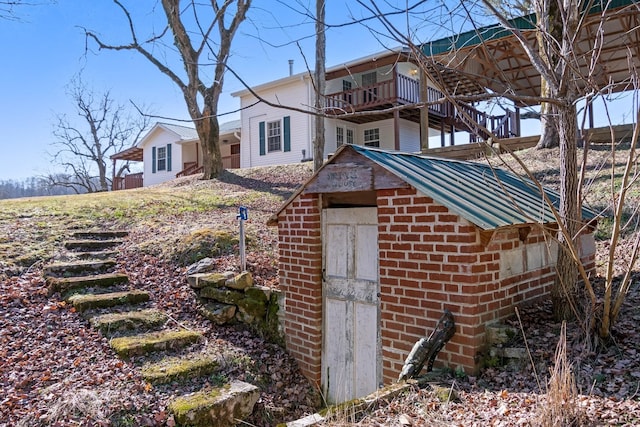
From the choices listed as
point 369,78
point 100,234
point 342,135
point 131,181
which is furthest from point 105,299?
point 131,181

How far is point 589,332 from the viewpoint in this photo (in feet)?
11.5

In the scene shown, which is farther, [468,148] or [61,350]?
[468,148]

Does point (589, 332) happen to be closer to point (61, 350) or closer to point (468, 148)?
point (61, 350)

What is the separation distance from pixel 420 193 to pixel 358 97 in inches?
631

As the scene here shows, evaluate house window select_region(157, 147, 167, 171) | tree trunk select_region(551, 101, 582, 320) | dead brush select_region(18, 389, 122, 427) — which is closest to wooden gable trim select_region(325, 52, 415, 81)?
house window select_region(157, 147, 167, 171)

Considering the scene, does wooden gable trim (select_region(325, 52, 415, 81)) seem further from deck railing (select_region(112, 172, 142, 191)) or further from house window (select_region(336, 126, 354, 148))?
deck railing (select_region(112, 172, 142, 191))

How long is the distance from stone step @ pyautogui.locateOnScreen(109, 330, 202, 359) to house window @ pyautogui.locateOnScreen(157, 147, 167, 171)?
77.9 feet

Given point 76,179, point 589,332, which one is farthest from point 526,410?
point 76,179

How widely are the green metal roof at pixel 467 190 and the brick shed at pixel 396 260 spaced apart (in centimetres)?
2

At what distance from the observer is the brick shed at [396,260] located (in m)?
3.85

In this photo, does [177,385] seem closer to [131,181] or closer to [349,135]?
[349,135]

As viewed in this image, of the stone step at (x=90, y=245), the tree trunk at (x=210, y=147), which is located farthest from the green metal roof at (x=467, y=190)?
the tree trunk at (x=210, y=147)

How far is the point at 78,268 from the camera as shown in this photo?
6688 millimetres

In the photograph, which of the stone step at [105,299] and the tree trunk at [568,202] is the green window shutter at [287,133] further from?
the tree trunk at [568,202]
